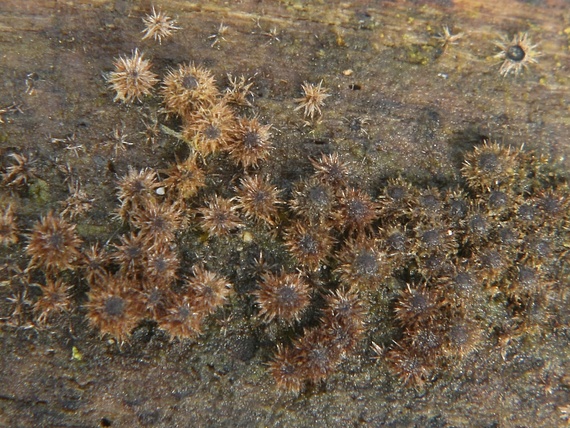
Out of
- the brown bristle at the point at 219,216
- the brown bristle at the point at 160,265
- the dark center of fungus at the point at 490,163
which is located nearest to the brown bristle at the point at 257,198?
the brown bristle at the point at 219,216

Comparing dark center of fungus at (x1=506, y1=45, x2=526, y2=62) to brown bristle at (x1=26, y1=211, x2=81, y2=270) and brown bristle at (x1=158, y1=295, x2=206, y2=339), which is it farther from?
brown bristle at (x1=26, y1=211, x2=81, y2=270)

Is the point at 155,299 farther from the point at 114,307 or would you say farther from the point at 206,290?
the point at 206,290

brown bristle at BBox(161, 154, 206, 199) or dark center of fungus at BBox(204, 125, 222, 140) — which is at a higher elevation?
dark center of fungus at BBox(204, 125, 222, 140)

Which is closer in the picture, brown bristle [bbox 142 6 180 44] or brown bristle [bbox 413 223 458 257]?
brown bristle [bbox 413 223 458 257]

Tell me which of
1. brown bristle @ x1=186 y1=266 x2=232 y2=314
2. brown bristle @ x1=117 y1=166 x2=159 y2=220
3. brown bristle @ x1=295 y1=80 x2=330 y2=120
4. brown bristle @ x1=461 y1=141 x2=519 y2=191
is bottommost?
brown bristle @ x1=186 y1=266 x2=232 y2=314

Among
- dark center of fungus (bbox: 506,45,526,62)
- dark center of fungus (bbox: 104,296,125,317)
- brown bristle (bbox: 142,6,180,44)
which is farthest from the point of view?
dark center of fungus (bbox: 506,45,526,62)

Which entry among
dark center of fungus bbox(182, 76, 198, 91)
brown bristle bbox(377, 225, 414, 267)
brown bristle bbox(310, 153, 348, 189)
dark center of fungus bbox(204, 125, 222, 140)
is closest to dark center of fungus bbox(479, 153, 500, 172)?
brown bristle bbox(377, 225, 414, 267)

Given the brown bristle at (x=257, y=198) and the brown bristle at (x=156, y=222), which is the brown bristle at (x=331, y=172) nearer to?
the brown bristle at (x=257, y=198)
